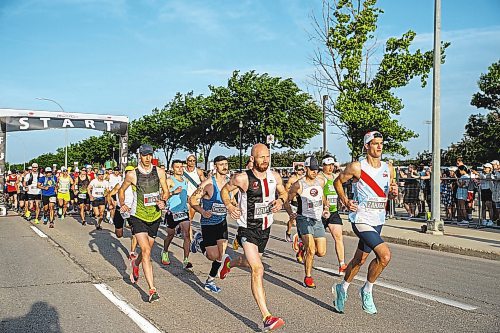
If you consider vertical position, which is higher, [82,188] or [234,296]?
[82,188]

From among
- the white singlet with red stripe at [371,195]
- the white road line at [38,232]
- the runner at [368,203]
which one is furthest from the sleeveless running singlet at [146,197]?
the white road line at [38,232]

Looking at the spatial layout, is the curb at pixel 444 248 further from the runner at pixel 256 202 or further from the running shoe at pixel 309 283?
the runner at pixel 256 202

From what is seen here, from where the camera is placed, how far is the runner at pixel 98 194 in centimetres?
1731

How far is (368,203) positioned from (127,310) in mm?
3204

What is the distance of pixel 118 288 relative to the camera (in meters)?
8.28

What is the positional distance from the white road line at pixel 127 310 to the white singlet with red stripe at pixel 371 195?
2.57m

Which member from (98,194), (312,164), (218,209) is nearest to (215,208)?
(218,209)

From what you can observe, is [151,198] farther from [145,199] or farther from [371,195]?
[371,195]

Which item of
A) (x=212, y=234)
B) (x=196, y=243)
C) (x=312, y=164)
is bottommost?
(x=196, y=243)

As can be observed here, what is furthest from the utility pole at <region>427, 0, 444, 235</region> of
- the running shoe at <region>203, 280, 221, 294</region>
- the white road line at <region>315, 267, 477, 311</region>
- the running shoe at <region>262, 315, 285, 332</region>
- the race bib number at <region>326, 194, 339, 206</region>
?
the running shoe at <region>262, 315, 285, 332</region>

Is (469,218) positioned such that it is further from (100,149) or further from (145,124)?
(100,149)

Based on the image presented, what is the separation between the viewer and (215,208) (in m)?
8.55

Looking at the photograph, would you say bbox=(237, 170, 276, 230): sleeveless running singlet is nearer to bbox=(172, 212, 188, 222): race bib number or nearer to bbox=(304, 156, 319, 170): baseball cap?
bbox=(304, 156, 319, 170): baseball cap

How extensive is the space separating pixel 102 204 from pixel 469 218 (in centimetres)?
1115
